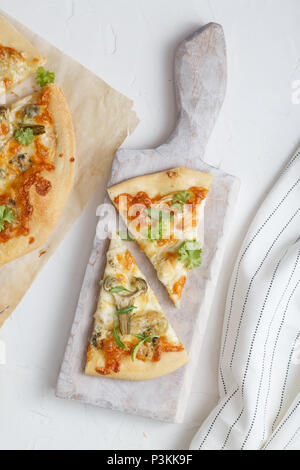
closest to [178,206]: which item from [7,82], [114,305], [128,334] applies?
[114,305]

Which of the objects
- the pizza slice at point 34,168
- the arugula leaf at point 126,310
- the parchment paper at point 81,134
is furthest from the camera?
the parchment paper at point 81,134

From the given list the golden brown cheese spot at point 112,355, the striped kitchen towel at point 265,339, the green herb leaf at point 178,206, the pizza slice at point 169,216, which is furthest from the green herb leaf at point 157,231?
the golden brown cheese spot at point 112,355

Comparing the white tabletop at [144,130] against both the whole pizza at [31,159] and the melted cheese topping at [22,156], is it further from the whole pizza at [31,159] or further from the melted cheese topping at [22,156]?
the melted cheese topping at [22,156]

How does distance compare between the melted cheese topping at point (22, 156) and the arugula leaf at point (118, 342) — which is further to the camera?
the melted cheese topping at point (22, 156)

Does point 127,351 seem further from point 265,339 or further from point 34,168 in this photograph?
point 34,168

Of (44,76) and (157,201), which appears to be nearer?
(157,201)

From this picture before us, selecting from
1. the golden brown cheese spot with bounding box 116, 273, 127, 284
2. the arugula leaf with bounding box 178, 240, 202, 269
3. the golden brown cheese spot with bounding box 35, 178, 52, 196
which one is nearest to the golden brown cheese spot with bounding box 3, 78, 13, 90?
the golden brown cheese spot with bounding box 35, 178, 52, 196
